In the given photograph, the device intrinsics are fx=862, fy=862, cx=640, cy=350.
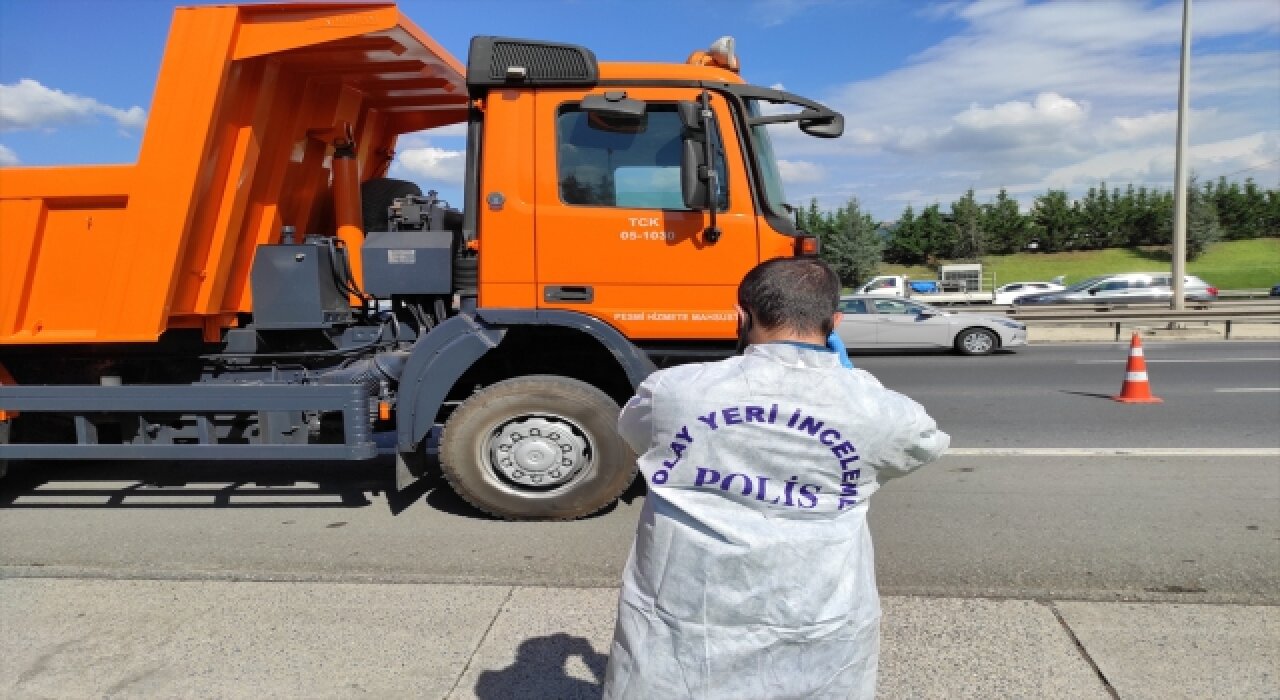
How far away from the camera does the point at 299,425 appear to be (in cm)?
504

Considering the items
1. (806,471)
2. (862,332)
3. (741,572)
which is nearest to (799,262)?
(806,471)

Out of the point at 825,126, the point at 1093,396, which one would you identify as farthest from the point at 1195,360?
the point at 825,126

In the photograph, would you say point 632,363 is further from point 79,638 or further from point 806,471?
point 806,471

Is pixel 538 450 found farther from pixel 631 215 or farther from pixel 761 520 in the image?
pixel 761 520

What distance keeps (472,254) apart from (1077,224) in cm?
6273

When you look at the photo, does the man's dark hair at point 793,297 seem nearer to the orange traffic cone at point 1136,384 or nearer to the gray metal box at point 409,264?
the gray metal box at point 409,264

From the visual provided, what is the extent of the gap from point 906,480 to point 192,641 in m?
4.52

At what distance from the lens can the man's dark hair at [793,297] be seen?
177 centimetres

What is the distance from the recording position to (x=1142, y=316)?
18266 mm

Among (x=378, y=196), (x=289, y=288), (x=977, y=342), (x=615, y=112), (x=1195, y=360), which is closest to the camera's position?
(x=615, y=112)

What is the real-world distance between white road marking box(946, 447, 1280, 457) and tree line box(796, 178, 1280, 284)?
49.5 m

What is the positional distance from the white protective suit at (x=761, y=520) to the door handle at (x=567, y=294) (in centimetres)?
312

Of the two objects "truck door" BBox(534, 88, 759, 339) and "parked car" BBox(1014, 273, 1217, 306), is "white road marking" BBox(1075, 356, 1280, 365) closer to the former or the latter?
"truck door" BBox(534, 88, 759, 339)

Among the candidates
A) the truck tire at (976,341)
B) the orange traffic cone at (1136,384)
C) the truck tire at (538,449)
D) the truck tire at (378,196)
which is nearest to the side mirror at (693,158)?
the truck tire at (538,449)
